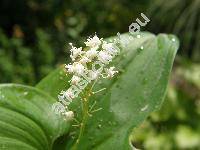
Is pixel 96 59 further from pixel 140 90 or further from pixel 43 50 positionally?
pixel 43 50

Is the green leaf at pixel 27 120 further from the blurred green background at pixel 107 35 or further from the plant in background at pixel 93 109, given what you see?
the blurred green background at pixel 107 35

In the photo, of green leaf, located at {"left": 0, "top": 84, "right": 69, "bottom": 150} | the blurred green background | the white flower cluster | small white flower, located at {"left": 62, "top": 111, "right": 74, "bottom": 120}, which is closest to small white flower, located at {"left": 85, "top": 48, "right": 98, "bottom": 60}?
the white flower cluster

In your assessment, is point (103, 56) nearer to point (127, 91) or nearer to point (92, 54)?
point (92, 54)

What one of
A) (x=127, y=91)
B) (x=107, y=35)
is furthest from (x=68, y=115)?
(x=107, y=35)

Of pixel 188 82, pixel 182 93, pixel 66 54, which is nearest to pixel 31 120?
pixel 182 93

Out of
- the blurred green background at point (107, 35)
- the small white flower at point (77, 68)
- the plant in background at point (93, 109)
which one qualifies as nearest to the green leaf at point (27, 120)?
the plant in background at point (93, 109)

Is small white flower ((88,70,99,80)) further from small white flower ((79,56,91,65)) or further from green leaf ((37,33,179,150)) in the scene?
green leaf ((37,33,179,150))
